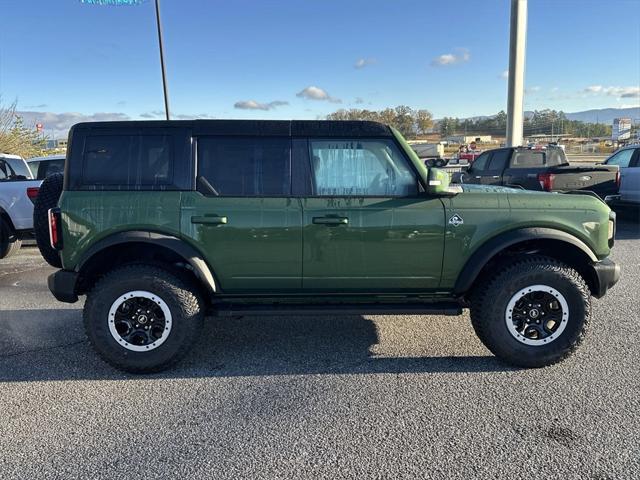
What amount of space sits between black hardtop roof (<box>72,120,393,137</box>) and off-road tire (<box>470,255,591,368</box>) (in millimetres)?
1457

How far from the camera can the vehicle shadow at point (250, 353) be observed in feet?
12.2

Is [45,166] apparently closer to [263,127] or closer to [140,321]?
[140,321]

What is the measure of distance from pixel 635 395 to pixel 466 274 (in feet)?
4.45

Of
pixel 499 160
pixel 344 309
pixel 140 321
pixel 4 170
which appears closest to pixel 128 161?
pixel 140 321

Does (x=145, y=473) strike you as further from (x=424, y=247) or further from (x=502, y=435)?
(x=424, y=247)

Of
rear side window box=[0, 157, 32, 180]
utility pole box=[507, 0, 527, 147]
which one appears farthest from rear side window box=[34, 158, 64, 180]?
utility pole box=[507, 0, 527, 147]

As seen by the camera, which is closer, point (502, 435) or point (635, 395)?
point (502, 435)

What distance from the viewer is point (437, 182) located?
354cm

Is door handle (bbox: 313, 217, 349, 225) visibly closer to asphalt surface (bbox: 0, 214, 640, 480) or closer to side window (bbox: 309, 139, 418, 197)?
side window (bbox: 309, 139, 418, 197)

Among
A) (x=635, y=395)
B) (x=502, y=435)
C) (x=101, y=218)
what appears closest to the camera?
(x=502, y=435)

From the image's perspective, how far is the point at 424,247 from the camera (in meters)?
3.67

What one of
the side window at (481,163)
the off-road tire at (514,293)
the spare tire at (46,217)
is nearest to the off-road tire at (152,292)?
the spare tire at (46,217)

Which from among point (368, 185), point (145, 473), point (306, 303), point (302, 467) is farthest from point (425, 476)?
point (368, 185)

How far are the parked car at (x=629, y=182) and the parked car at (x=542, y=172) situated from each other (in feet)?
1.35
